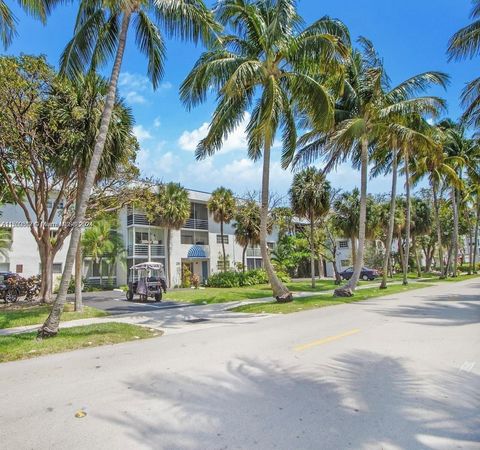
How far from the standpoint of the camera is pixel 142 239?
3525cm

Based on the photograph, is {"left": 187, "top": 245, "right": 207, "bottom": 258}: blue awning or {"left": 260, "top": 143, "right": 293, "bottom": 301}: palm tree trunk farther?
{"left": 187, "top": 245, "right": 207, "bottom": 258}: blue awning

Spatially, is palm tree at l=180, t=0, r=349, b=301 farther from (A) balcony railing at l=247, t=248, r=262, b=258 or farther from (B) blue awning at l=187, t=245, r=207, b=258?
(A) balcony railing at l=247, t=248, r=262, b=258

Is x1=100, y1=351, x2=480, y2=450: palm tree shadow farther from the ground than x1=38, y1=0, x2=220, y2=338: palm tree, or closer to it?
closer to it

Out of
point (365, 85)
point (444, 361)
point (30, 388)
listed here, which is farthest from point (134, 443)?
point (365, 85)

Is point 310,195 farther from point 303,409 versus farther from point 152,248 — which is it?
point 303,409

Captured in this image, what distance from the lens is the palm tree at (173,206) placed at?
3155cm

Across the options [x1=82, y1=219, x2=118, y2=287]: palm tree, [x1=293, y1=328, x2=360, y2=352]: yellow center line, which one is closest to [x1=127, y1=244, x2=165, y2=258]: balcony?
[x1=82, y1=219, x2=118, y2=287]: palm tree

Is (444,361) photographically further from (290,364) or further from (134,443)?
(134,443)

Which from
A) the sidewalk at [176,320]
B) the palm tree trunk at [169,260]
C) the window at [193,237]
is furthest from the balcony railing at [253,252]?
the sidewalk at [176,320]

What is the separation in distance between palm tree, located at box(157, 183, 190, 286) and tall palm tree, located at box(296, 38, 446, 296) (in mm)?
14379

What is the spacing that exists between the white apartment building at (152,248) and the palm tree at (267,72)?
16.3 metres

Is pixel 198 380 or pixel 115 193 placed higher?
pixel 115 193

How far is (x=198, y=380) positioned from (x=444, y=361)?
4.11m

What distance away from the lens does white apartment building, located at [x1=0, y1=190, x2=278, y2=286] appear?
28922 mm
